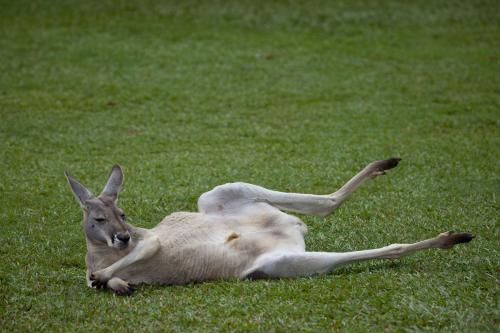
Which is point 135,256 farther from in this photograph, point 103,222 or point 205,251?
point 205,251

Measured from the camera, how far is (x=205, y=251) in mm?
6055

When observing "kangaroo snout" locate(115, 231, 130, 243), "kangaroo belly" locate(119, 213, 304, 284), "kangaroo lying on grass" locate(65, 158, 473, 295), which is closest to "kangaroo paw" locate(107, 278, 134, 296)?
"kangaroo lying on grass" locate(65, 158, 473, 295)

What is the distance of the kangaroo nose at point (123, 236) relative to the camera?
5.72 m

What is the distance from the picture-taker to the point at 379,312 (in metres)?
5.16

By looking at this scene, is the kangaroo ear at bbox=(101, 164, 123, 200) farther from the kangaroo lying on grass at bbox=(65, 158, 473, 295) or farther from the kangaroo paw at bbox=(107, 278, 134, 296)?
the kangaroo paw at bbox=(107, 278, 134, 296)

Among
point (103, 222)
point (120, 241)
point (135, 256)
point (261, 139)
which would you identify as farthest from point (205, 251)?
point (261, 139)

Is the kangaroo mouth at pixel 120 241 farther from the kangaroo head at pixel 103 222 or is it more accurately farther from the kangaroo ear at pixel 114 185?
the kangaroo ear at pixel 114 185

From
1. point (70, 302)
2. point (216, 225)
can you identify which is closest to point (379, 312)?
point (216, 225)

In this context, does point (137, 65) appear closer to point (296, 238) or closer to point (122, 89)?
point (122, 89)

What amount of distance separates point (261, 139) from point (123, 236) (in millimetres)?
5474

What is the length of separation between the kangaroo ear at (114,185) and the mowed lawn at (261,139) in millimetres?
711

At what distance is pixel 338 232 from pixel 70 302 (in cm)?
267

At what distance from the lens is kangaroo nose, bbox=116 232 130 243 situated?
5.72 meters

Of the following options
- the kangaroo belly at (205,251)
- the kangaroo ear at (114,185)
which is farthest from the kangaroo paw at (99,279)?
the kangaroo ear at (114,185)
